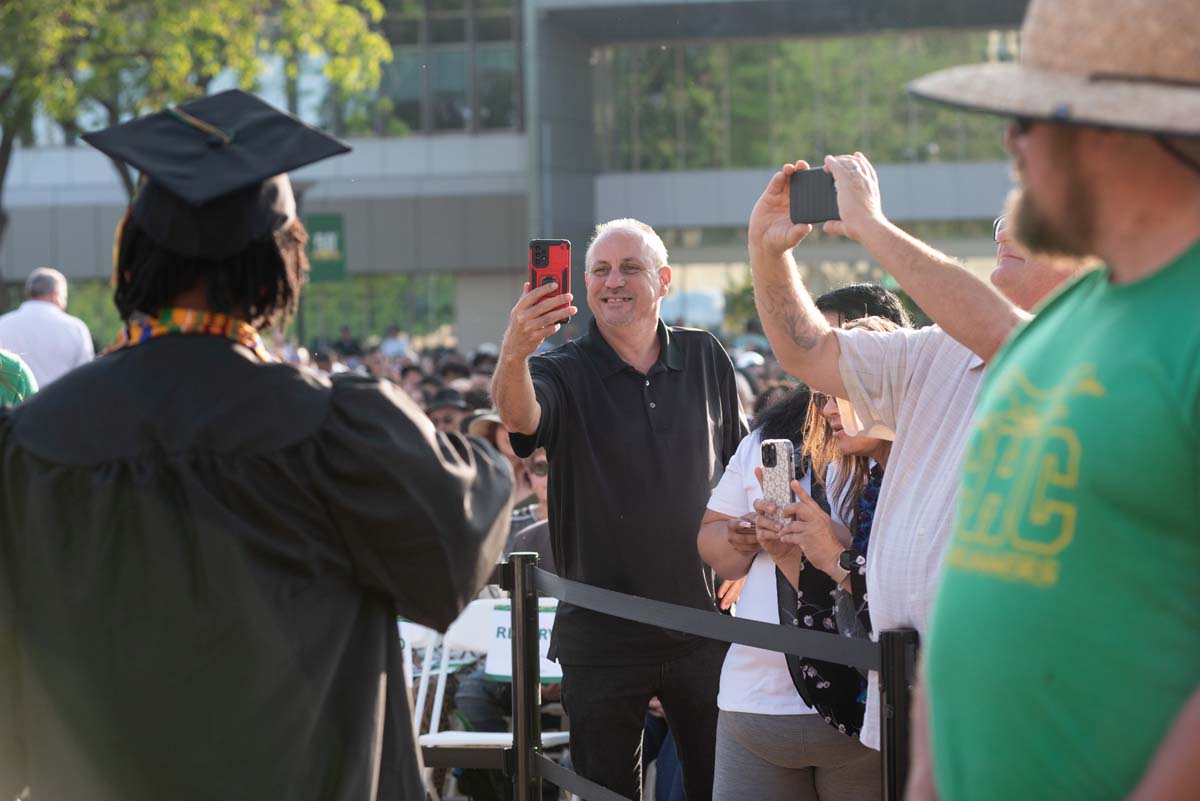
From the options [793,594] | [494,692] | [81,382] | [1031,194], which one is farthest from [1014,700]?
[494,692]

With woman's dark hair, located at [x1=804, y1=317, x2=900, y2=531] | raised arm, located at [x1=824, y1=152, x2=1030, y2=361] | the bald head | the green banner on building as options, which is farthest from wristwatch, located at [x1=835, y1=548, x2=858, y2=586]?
the green banner on building

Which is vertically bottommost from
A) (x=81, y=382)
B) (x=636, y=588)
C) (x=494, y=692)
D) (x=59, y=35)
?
(x=494, y=692)

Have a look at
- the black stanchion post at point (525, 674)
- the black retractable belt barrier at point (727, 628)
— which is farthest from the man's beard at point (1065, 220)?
the black stanchion post at point (525, 674)

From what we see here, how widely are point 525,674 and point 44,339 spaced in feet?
26.8

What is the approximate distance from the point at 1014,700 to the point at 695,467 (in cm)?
346

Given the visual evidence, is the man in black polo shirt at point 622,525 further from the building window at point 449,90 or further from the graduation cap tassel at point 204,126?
the building window at point 449,90

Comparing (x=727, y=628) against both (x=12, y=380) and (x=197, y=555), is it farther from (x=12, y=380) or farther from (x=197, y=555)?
(x=12, y=380)

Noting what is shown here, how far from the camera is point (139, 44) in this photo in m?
22.2

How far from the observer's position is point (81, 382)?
2.56 meters

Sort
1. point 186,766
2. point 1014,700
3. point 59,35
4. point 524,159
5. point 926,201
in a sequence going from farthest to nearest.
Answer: point 524,159, point 926,201, point 59,35, point 186,766, point 1014,700

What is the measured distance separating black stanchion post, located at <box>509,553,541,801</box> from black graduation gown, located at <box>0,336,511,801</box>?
1.97m

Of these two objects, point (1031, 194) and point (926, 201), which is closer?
point (1031, 194)

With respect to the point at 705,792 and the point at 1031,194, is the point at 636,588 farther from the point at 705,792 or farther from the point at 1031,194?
the point at 1031,194

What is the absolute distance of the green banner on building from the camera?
18.1 metres
